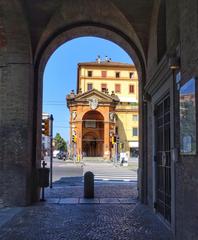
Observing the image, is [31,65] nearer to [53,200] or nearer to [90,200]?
[53,200]

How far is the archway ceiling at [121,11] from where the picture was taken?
487 inches

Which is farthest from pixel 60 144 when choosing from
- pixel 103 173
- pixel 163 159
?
pixel 163 159

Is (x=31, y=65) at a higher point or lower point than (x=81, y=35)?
lower

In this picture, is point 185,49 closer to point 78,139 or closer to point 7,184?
point 7,184

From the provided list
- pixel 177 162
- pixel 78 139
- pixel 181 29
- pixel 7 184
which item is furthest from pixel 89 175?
pixel 78 139

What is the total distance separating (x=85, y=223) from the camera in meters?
9.38

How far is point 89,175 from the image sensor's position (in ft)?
47.2

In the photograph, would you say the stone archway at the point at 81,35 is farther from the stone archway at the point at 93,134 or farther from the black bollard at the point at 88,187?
the stone archway at the point at 93,134

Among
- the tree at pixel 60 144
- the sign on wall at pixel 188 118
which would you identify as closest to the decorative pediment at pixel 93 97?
the tree at pixel 60 144

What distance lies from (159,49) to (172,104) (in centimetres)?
341

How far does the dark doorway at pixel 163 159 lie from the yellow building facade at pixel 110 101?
48680 mm

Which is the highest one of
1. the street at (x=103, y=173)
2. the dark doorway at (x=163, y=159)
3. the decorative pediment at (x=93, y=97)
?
the decorative pediment at (x=93, y=97)

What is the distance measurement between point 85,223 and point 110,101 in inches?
2365

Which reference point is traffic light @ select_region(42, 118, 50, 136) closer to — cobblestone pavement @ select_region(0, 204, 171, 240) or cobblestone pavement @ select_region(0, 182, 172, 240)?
cobblestone pavement @ select_region(0, 182, 172, 240)
